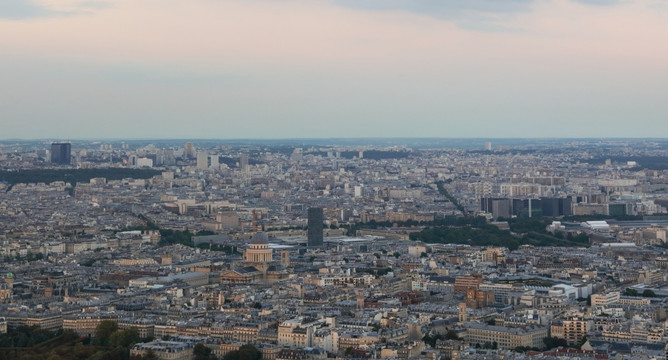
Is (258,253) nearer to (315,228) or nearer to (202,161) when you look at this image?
(315,228)

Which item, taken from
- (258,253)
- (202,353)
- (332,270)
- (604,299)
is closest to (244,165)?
(258,253)

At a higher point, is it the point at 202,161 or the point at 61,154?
the point at 61,154

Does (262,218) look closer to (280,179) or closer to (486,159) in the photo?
(280,179)

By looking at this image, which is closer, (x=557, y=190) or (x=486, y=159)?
(x=557, y=190)

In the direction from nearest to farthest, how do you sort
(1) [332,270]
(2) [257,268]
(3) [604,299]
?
1. (3) [604,299]
2. (1) [332,270]
3. (2) [257,268]

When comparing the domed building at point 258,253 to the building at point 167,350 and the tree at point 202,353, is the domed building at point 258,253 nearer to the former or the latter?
the building at point 167,350

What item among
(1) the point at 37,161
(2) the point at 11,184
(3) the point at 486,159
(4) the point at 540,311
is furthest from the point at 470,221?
(3) the point at 486,159

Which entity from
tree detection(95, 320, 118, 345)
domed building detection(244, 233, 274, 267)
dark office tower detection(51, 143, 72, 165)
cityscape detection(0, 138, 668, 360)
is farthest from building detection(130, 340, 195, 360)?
dark office tower detection(51, 143, 72, 165)

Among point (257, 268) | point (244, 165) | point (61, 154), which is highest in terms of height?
point (61, 154)
